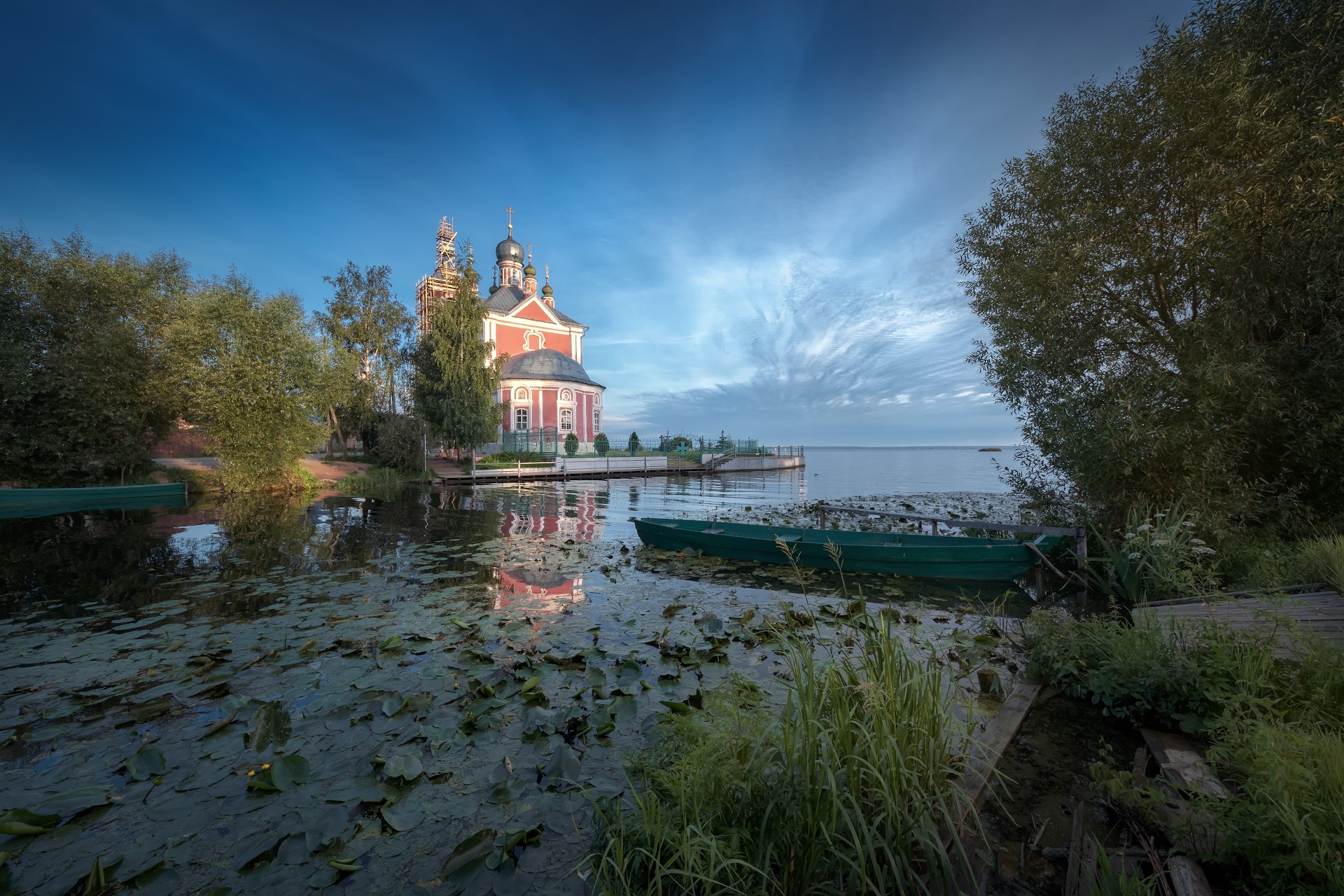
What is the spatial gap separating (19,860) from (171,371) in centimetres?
2634

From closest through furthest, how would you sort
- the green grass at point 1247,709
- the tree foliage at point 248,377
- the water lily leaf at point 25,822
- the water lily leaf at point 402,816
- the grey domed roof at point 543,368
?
1. the green grass at point 1247,709
2. the water lily leaf at point 25,822
3. the water lily leaf at point 402,816
4. the tree foliage at point 248,377
5. the grey domed roof at point 543,368

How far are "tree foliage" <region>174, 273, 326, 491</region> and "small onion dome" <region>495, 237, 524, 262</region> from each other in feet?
99.7

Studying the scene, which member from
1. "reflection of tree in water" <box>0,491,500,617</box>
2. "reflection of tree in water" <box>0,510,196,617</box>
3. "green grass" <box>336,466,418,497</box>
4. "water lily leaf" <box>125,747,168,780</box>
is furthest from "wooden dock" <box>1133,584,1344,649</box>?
"green grass" <box>336,466,418,497</box>

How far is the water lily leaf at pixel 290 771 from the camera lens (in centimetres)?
332

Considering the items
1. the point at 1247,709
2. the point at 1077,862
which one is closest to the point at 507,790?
the point at 1077,862

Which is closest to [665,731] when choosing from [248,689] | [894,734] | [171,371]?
[894,734]

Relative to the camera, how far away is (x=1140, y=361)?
26.9 ft

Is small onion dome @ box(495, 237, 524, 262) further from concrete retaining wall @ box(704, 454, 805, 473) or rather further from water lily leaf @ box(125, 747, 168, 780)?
water lily leaf @ box(125, 747, 168, 780)

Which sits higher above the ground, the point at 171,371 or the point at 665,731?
the point at 171,371

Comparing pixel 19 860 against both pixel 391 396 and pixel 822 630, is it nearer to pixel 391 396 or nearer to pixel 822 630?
pixel 822 630

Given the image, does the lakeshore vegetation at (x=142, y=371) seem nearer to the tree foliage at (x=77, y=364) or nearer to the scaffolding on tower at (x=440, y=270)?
the tree foliage at (x=77, y=364)

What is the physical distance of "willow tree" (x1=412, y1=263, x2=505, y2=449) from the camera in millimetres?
30703

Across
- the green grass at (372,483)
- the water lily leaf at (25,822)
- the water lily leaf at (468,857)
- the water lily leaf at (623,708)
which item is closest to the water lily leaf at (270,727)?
the water lily leaf at (25,822)

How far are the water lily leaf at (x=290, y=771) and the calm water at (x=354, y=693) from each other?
0.04 ft
